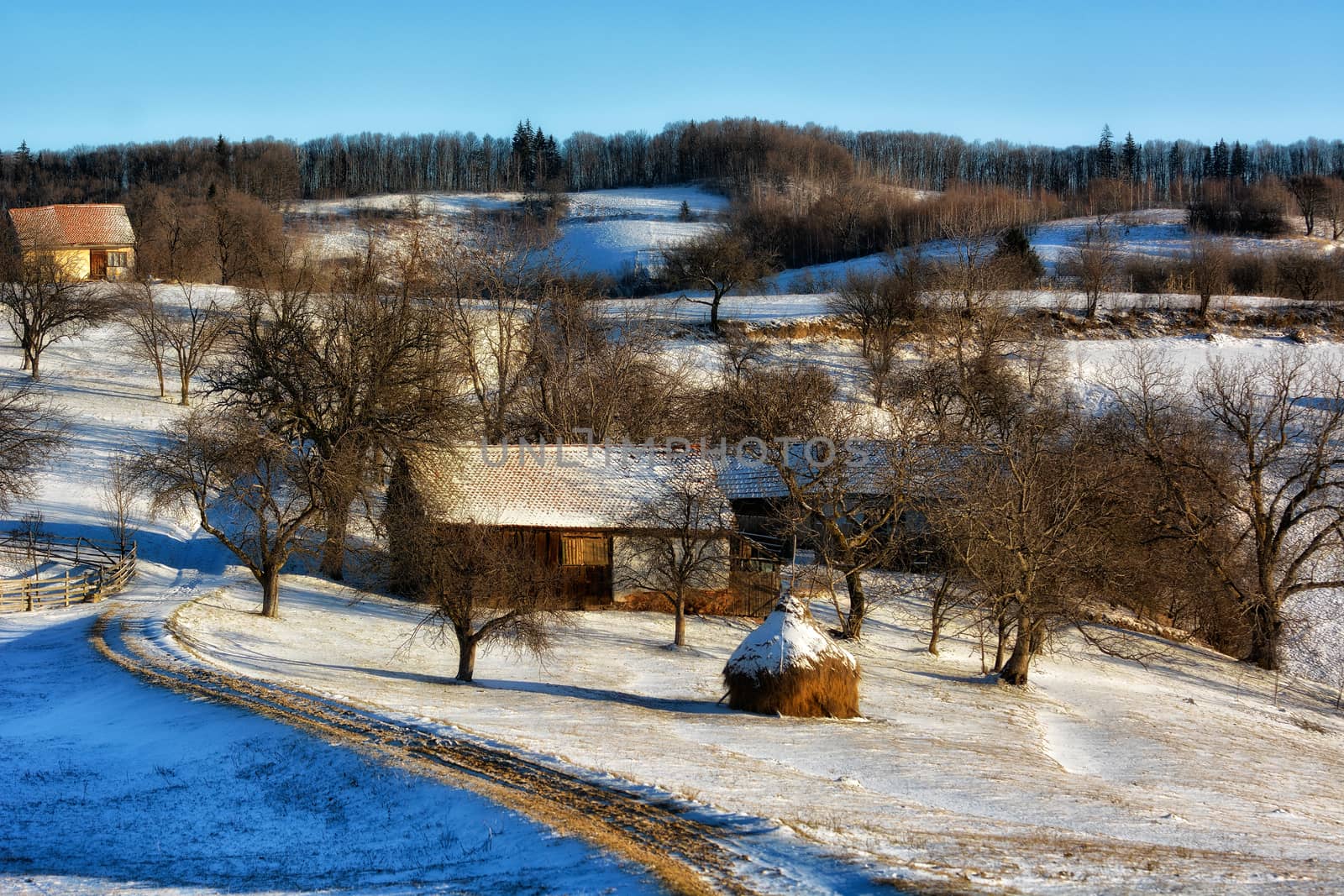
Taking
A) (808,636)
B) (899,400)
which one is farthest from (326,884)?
(899,400)

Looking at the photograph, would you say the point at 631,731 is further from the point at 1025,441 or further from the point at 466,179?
the point at 466,179

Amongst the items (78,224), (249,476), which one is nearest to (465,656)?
(249,476)

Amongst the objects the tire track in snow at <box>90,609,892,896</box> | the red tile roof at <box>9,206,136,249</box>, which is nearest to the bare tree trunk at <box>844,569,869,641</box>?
the tire track in snow at <box>90,609,892,896</box>

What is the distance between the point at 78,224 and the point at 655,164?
307ft

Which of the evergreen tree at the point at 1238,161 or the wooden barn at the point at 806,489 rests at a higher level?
the evergreen tree at the point at 1238,161

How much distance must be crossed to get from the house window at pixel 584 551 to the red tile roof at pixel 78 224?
54350 mm

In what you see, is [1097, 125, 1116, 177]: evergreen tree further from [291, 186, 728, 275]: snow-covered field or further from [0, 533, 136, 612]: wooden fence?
[0, 533, 136, 612]: wooden fence

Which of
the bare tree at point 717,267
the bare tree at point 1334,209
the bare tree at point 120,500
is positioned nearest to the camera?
the bare tree at point 120,500

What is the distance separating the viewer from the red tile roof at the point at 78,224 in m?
68.6

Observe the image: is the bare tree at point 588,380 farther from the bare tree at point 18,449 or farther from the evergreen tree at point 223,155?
the evergreen tree at point 223,155

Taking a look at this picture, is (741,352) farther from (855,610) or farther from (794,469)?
(855,610)

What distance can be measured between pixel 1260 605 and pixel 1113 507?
7011 millimetres

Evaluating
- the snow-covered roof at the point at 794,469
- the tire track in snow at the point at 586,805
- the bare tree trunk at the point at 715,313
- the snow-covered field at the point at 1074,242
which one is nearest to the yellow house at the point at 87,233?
the bare tree trunk at the point at 715,313

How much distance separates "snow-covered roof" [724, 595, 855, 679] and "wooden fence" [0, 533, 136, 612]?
17.4 meters
